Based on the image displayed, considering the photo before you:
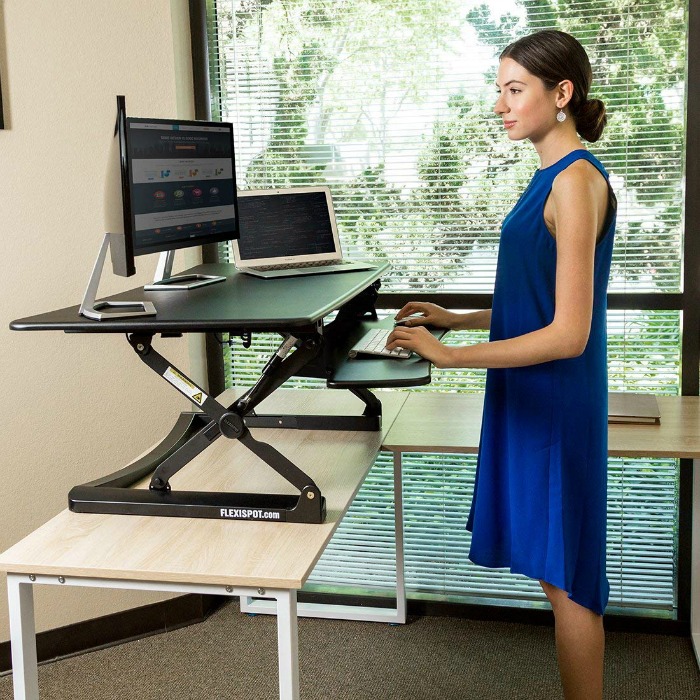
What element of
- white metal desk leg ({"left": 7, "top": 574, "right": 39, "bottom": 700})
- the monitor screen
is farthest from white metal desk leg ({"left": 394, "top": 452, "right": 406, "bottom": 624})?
white metal desk leg ({"left": 7, "top": 574, "right": 39, "bottom": 700})

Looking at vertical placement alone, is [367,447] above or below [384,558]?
above

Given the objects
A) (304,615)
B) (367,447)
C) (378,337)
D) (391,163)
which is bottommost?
(304,615)

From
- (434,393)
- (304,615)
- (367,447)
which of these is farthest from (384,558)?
(367,447)

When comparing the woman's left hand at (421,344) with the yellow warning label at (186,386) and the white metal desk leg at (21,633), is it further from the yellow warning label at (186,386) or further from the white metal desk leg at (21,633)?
the white metal desk leg at (21,633)

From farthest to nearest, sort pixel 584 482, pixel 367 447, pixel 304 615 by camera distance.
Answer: pixel 304 615 → pixel 367 447 → pixel 584 482

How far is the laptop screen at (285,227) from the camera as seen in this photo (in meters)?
2.47

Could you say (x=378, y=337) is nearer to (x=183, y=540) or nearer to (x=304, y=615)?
(x=183, y=540)

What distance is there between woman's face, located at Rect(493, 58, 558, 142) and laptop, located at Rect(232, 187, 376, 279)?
0.70 m

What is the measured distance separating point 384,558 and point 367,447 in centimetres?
105

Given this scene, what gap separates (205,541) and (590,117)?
115 cm

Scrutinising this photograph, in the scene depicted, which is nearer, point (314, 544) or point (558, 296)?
point (314, 544)

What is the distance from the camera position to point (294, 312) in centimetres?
170

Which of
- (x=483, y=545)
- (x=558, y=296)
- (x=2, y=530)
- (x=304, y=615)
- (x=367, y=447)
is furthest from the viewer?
(x=304, y=615)

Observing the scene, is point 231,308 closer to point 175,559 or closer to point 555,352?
point 175,559
